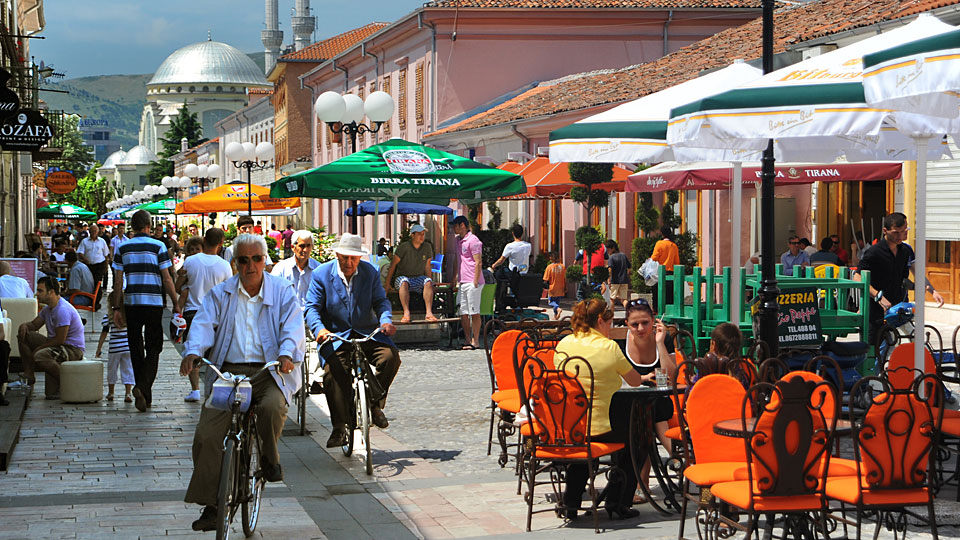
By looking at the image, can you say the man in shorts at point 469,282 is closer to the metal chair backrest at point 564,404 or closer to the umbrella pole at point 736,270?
the umbrella pole at point 736,270

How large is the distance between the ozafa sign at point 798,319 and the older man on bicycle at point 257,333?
14.5ft

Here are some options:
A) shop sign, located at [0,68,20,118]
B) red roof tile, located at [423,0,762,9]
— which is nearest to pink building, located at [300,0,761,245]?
red roof tile, located at [423,0,762,9]

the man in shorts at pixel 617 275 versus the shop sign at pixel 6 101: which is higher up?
the shop sign at pixel 6 101

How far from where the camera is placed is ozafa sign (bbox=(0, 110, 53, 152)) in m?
17.2

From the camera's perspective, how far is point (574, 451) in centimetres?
734

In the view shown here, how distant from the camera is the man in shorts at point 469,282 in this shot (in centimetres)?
1739

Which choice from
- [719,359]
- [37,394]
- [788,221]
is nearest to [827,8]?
[788,221]

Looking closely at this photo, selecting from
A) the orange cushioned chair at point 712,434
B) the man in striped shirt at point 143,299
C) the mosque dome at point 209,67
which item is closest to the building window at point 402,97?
the man in striped shirt at point 143,299

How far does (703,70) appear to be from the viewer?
2455cm

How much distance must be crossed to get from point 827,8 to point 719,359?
19733 millimetres

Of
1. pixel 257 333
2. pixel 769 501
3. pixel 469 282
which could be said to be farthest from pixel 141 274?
pixel 769 501

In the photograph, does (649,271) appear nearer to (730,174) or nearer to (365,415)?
(730,174)

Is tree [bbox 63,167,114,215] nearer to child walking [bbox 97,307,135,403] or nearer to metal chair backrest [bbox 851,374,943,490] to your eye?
child walking [bbox 97,307,135,403]

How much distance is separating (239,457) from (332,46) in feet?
193
